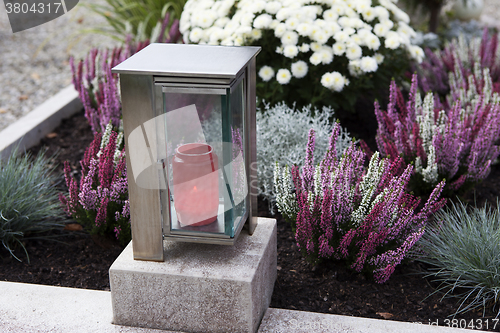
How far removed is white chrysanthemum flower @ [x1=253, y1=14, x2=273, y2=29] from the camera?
316cm

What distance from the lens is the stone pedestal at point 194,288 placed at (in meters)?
1.87

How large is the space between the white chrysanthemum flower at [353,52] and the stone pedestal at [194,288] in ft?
5.44

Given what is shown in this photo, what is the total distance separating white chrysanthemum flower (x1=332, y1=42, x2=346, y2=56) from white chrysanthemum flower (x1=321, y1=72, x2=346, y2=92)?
0.43 feet

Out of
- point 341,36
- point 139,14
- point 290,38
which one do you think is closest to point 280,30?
point 290,38

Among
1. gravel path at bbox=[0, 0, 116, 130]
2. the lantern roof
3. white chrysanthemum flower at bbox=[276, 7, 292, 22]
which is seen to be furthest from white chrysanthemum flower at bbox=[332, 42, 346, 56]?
gravel path at bbox=[0, 0, 116, 130]

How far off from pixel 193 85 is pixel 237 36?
168 centimetres

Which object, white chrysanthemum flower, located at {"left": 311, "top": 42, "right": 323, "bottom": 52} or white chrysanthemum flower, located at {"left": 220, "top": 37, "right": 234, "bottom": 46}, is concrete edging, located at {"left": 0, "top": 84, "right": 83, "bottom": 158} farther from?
white chrysanthemum flower, located at {"left": 311, "top": 42, "right": 323, "bottom": 52}

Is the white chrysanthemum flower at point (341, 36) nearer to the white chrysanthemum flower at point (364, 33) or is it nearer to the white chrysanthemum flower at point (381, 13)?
the white chrysanthemum flower at point (364, 33)

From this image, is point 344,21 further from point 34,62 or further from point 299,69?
point 34,62

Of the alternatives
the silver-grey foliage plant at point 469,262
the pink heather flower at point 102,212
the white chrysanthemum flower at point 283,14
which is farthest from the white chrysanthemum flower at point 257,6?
the silver-grey foliage plant at point 469,262

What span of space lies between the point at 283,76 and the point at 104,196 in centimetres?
143

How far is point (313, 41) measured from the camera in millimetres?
3328

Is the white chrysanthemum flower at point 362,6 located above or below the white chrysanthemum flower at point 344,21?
above

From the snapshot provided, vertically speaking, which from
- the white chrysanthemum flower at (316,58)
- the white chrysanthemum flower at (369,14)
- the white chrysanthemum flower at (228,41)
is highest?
the white chrysanthemum flower at (369,14)
